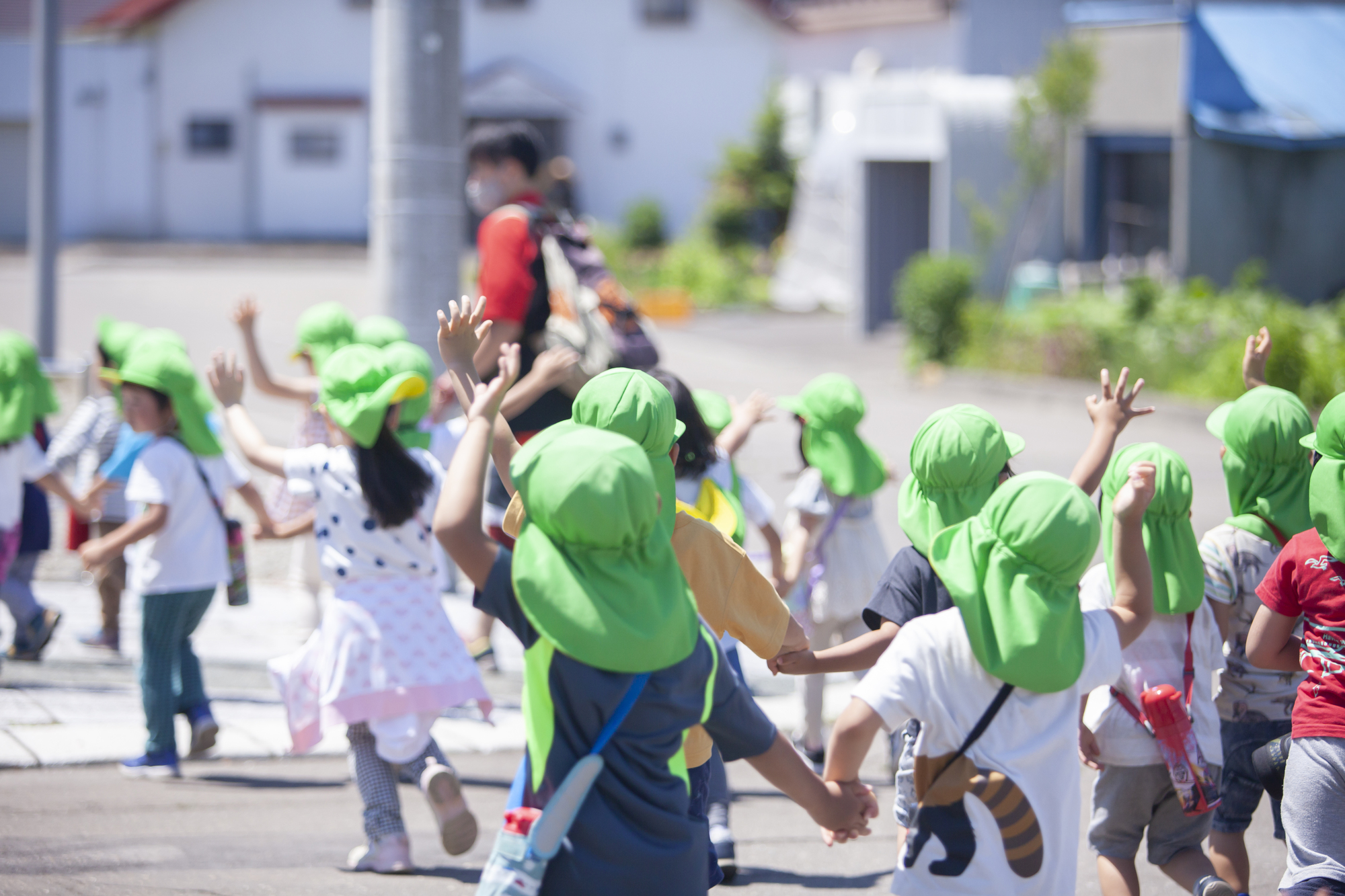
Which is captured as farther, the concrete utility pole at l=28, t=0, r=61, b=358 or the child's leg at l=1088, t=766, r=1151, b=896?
the concrete utility pole at l=28, t=0, r=61, b=358

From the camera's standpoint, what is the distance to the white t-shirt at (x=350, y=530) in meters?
4.58

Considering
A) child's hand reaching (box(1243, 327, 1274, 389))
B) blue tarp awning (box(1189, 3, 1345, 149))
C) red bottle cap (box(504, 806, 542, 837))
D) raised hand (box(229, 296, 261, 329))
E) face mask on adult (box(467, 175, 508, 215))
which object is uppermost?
blue tarp awning (box(1189, 3, 1345, 149))

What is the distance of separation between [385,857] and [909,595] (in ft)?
6.75

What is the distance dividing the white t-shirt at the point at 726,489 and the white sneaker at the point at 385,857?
144 cm

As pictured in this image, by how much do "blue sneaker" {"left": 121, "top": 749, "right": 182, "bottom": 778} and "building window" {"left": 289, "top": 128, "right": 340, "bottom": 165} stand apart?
33318 millimetres

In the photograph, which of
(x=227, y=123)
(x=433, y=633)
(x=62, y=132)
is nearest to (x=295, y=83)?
(x=227, y=123)

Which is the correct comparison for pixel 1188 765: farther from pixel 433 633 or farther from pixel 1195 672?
pixel 433 633

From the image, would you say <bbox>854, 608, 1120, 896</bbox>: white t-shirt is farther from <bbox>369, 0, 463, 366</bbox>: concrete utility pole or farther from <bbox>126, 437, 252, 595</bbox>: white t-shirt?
<bbox>369, 0, 463, 366</bbox>: concrete utility pole

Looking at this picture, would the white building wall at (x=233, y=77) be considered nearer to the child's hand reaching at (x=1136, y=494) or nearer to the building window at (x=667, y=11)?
the building window at (x=667, y=11)

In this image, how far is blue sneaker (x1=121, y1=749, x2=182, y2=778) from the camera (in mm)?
5527

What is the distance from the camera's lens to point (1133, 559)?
336cm

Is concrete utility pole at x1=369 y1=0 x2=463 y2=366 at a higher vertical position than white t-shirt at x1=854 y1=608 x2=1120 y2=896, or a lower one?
higher

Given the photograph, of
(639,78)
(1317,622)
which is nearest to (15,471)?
(1317,622)

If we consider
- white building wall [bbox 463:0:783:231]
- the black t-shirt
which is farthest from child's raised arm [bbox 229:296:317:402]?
white building wall [bbox 463:0:783:231]
